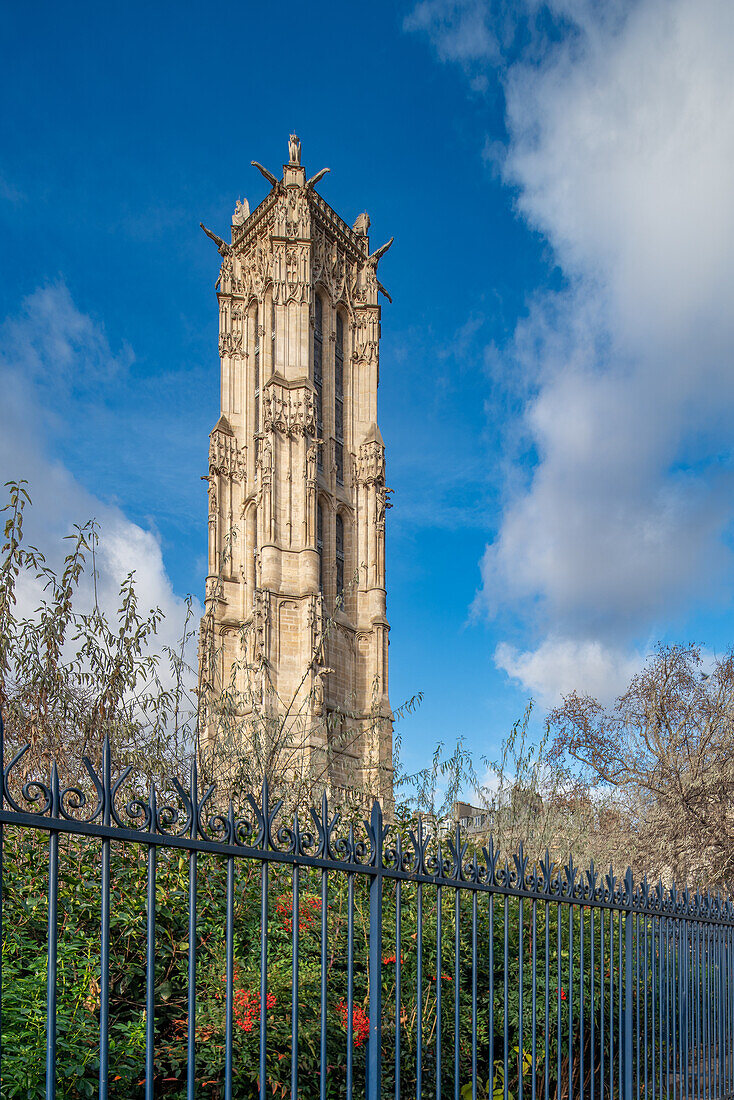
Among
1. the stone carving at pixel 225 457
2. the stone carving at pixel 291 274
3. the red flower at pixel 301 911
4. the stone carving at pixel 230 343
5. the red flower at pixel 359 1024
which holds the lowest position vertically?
the red flower at pixel 359 1024

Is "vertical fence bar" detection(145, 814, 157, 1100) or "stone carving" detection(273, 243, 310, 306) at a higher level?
"stone carving" detection(273, 243, 310, 306)

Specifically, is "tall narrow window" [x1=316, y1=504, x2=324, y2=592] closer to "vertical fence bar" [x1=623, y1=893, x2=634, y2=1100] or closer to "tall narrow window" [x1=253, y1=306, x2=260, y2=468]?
"tall narrow window" [x1=253, y1=306, x2=260, y2=468]

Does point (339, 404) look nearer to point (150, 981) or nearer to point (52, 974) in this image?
point (150, 981)

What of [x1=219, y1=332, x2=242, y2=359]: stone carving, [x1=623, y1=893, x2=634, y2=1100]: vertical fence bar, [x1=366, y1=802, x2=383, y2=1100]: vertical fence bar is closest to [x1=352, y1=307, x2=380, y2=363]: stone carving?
[x1=219, y1=332, x2=242, y2=359]: stone carving

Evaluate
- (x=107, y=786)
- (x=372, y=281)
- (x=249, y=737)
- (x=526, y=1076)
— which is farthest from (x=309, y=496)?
(x=107, y=786)

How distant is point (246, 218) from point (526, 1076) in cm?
3708

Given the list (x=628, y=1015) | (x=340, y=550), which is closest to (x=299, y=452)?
(x=340, y=550)

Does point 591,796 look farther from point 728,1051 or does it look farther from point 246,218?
point 246,218

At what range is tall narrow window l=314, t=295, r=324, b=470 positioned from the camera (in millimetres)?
34469

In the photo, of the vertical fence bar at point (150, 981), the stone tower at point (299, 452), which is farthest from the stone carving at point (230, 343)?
the vertical fence bar at point (150, 981)

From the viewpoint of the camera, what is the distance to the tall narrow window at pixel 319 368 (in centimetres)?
3447

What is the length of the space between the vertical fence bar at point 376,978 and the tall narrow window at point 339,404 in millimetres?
32165

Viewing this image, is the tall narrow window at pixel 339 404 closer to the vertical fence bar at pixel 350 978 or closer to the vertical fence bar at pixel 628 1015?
the vertical fence bar at pixel 628 1015

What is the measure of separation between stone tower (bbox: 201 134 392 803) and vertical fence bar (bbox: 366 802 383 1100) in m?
24.6
